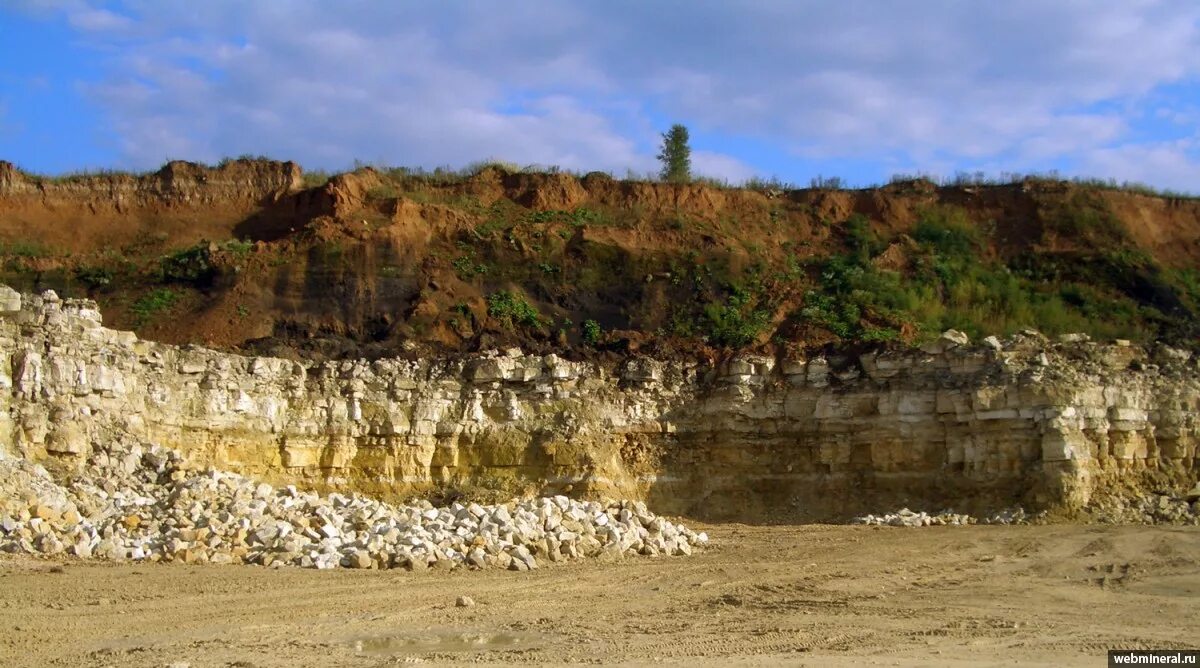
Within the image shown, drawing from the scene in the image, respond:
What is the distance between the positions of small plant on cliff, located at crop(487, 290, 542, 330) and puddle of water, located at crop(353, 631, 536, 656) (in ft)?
44.2

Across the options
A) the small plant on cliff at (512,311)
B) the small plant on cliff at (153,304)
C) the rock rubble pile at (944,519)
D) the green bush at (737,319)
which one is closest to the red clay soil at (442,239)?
the small plant on cliff at (153,304)

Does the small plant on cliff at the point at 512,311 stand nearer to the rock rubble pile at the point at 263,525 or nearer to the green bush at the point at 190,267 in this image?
the green bush at the point at 190,267

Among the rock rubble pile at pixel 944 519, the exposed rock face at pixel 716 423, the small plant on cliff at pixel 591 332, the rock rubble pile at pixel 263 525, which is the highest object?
the small plant on cliff at pixel 591 332

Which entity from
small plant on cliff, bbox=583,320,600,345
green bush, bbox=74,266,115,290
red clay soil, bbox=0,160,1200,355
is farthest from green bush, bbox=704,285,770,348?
green bush, bbox=74,266,115,290

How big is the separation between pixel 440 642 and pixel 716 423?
1230cm

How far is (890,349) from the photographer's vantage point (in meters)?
22.2

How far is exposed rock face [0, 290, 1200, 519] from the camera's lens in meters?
19.8

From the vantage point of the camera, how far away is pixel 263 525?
1521 centimetres

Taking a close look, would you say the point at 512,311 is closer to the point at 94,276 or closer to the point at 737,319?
the point at 737,319

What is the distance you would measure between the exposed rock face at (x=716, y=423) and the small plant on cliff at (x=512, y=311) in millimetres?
2051

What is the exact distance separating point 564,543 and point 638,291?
35.9 ft

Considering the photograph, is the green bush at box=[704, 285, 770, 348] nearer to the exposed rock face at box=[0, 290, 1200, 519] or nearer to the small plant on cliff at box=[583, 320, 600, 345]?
the exposed rock face at box=[0, 290, 1200, 519]

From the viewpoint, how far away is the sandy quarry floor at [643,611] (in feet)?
32.9

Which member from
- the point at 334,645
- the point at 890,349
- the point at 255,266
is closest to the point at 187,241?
the point at 255,266
